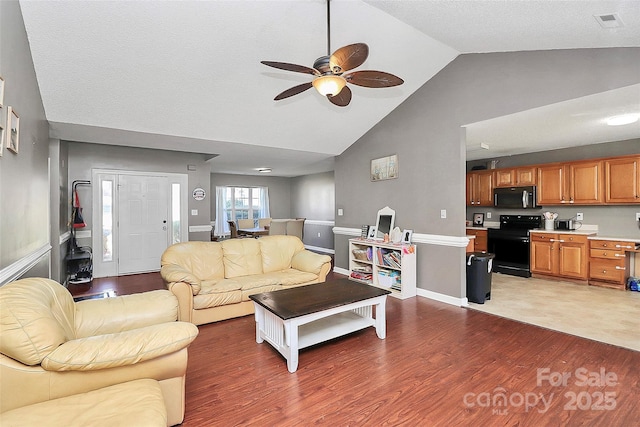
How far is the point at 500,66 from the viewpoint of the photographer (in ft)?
11.6

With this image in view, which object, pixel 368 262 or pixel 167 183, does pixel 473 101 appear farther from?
pixel 167 183

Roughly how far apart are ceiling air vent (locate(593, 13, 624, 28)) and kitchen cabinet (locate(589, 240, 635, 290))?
12.1 feet

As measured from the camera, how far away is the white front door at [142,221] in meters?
5.77

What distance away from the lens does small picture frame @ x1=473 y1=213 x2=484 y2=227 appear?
6.48 m

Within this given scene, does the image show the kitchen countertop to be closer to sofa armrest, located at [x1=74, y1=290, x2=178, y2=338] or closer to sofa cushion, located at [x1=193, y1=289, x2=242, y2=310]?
sofa cushion, located at [x1=193, y1=289, x2=242, y2=310]

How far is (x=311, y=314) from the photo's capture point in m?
2.46

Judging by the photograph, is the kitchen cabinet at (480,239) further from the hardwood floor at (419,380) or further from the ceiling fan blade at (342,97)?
the ceiling fan blade at (342,97)

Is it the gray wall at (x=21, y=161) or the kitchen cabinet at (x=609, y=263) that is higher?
the gray wall at (x=21, y=161)

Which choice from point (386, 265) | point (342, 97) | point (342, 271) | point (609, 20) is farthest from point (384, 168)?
point (609, 20)

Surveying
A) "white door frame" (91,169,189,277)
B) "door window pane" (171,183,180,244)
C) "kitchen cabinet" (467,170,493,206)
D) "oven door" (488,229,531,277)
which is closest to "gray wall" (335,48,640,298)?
"oven door" (488,229,531,277)

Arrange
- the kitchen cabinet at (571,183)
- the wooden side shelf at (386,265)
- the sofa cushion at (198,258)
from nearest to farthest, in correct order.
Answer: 1. the sofa cushion at (198,258)
2. the wooden side shelf at (386,265)
3. the kitchen cabinet at (571,183)

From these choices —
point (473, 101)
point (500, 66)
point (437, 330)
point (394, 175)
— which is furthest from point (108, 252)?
point (500, 66)

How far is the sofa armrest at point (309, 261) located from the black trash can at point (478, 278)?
193 centimetres

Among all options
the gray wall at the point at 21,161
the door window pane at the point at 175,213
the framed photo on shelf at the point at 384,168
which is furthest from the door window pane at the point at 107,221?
the framed photo on shelf at the point at 384,168
